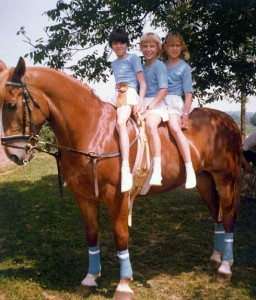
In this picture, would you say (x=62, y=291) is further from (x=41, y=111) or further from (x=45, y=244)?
(x=41, y=111)

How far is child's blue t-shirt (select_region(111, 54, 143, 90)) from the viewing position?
4.03m

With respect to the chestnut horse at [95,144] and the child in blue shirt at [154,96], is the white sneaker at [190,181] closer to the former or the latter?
the chestnut horse at [95,144]

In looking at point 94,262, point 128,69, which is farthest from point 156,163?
point 94,262

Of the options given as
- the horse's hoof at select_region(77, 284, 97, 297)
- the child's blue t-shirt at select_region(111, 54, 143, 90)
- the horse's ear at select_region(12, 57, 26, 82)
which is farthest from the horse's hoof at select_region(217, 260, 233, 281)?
the horse's ear at select_region(12, 57, 26, 82)

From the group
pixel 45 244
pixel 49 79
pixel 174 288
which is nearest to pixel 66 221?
pixel 45 244

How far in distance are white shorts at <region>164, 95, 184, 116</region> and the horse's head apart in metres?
1.66

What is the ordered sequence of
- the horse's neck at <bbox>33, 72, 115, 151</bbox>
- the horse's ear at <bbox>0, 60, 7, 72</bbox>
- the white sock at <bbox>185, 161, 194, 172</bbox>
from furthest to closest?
1. the white sock at <bbox>185, 161, 194, 172</bbox>
2. the horse's neck at <bbox>33, 72, 115, 151</bbox>
3. the horse's ear at <bbox>0, 60, 7, 72</bbox>

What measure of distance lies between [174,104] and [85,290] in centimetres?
258

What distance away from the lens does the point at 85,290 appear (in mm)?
4312

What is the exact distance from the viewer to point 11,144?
337 centimetres

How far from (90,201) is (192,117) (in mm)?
1734

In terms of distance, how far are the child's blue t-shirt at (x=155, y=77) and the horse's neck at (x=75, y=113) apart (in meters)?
0.65

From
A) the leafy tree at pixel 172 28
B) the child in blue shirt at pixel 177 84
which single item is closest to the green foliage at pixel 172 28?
the leafy tree at pixel 172 28

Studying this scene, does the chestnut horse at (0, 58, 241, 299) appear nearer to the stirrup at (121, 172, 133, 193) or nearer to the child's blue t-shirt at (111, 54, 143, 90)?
the stirrup at (121, 172, 133, 193)
